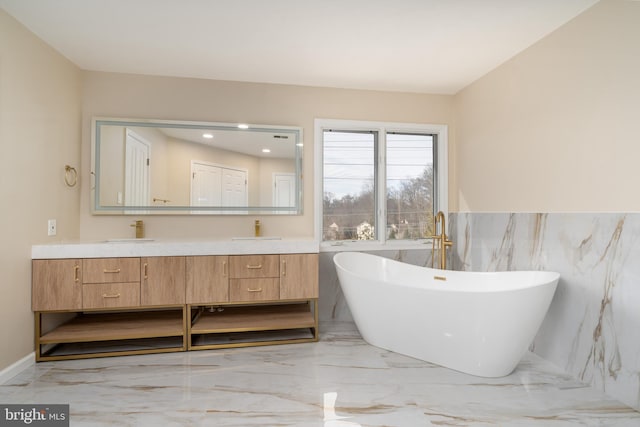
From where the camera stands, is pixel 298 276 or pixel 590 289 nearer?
pixel 590 289

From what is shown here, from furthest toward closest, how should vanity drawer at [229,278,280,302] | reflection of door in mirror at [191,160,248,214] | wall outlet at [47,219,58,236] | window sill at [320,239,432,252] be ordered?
window sill at [320,239,432,252]
reflection of door in mirror at [191,160,248,214]
vanity drawer at [229,278,280,302]
wall outlet at [47,219,58,236]

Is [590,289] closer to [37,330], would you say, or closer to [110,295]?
[110,295]

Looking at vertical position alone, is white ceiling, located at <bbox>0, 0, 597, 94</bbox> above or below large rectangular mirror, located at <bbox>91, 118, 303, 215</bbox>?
above

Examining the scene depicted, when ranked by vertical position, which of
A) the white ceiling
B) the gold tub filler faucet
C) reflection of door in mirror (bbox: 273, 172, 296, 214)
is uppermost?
the white ceiling

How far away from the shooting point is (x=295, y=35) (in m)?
2.31

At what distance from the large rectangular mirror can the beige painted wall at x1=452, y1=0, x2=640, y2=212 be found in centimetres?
175

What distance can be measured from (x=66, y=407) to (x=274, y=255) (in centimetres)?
150

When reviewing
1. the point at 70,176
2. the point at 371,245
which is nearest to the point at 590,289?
the point at 371,245

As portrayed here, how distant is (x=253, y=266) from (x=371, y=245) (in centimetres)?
126

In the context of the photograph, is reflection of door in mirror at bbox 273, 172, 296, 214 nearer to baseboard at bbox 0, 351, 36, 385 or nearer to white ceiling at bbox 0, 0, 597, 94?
white ceiling at bbox 0, 0, 597, 94

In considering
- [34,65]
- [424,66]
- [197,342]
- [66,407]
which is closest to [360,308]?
[197,342]

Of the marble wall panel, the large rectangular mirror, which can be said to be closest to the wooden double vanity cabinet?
the large rectangular mirror

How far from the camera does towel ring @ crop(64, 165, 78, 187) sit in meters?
2.62

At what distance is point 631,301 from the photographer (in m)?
1.81
